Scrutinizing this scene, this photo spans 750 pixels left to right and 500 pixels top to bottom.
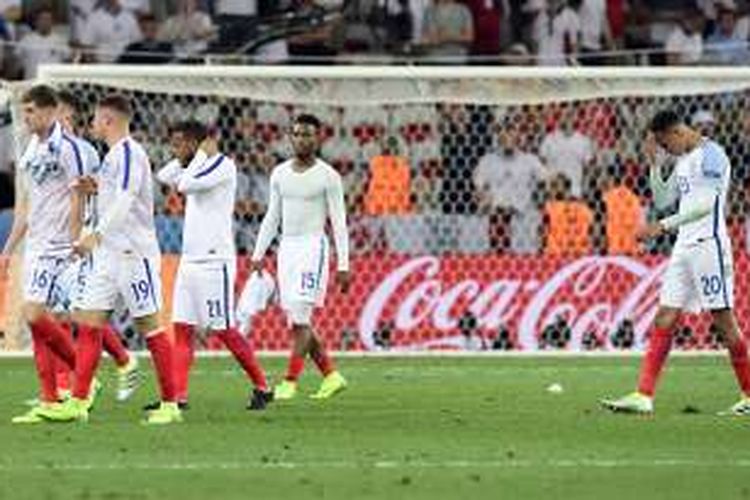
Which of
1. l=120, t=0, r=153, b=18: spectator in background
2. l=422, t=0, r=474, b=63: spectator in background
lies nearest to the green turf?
l=422, t=0, r=474, b=63: spectator in background

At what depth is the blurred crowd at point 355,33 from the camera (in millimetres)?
28391

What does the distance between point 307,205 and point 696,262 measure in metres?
3.14

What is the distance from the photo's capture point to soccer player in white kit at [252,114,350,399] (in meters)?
18.7

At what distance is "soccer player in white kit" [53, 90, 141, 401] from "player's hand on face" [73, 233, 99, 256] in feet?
0.78

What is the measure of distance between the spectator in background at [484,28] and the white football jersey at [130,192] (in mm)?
13271

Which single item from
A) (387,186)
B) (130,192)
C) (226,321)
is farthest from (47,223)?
(387,186)

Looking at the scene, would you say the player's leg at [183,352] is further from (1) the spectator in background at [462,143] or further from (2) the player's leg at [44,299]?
(1) the spectator in background at [462,143]

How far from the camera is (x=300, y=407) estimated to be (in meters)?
18.0

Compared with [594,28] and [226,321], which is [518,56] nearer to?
[594,28]

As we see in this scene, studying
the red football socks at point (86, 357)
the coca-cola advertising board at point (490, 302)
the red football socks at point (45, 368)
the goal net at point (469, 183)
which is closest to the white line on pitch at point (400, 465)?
the red football socks at point (86, 357)

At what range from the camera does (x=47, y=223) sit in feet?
55.4

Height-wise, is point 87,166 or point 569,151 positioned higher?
point 87,166

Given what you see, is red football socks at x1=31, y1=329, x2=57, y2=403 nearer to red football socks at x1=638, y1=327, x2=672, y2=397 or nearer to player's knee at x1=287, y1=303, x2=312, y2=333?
player's knee at x1=287, y1=303, x2=312, y2=333

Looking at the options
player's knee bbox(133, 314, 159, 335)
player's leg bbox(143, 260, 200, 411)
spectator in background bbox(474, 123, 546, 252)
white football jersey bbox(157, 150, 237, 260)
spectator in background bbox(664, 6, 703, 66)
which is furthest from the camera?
spectator in background bbox(664, 6, 703, 66)
